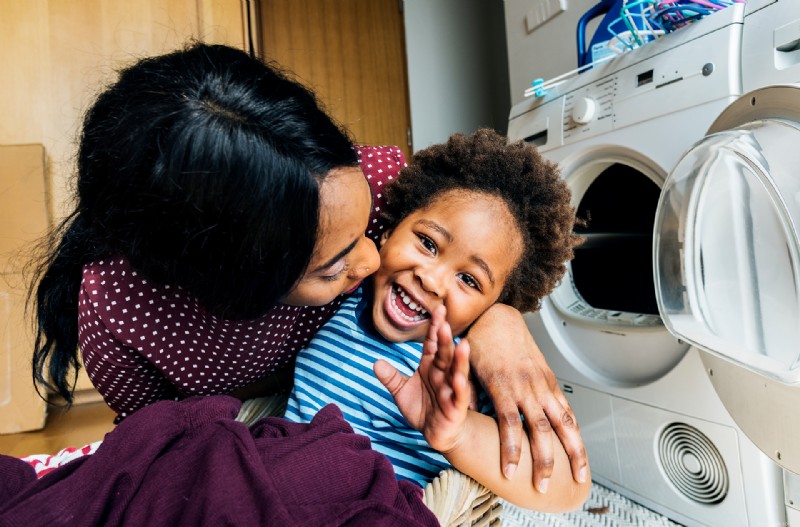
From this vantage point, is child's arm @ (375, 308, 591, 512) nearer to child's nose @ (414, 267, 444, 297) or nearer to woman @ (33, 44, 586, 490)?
→ woman @ (33, 44, 586, 490)

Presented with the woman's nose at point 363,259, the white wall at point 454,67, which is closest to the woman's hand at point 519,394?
the woman's nose at point 363,259

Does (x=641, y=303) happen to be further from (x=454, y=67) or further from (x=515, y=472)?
(x=454, y=67)

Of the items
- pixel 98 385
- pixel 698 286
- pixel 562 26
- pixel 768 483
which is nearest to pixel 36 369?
pixel 98 385

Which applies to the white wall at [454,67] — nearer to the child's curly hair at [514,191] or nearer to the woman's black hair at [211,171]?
the child's curly hair at [514,191]

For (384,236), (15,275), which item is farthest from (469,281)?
(15,275)

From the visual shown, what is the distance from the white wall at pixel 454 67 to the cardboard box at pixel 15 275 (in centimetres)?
155

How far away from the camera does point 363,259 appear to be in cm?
63

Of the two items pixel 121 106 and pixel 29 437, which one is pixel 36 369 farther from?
pixel 29 437

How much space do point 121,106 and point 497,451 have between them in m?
0.57

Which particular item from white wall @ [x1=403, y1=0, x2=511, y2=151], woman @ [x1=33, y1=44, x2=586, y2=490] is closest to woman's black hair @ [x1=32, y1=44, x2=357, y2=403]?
woman @ [x1=33, y1=44, x2=586, y2=490]

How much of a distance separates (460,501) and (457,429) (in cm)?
8

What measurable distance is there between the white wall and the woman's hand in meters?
1.80

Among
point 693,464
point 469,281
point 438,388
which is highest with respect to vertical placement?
point 469,281

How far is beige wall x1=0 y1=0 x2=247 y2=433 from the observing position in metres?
1.75
